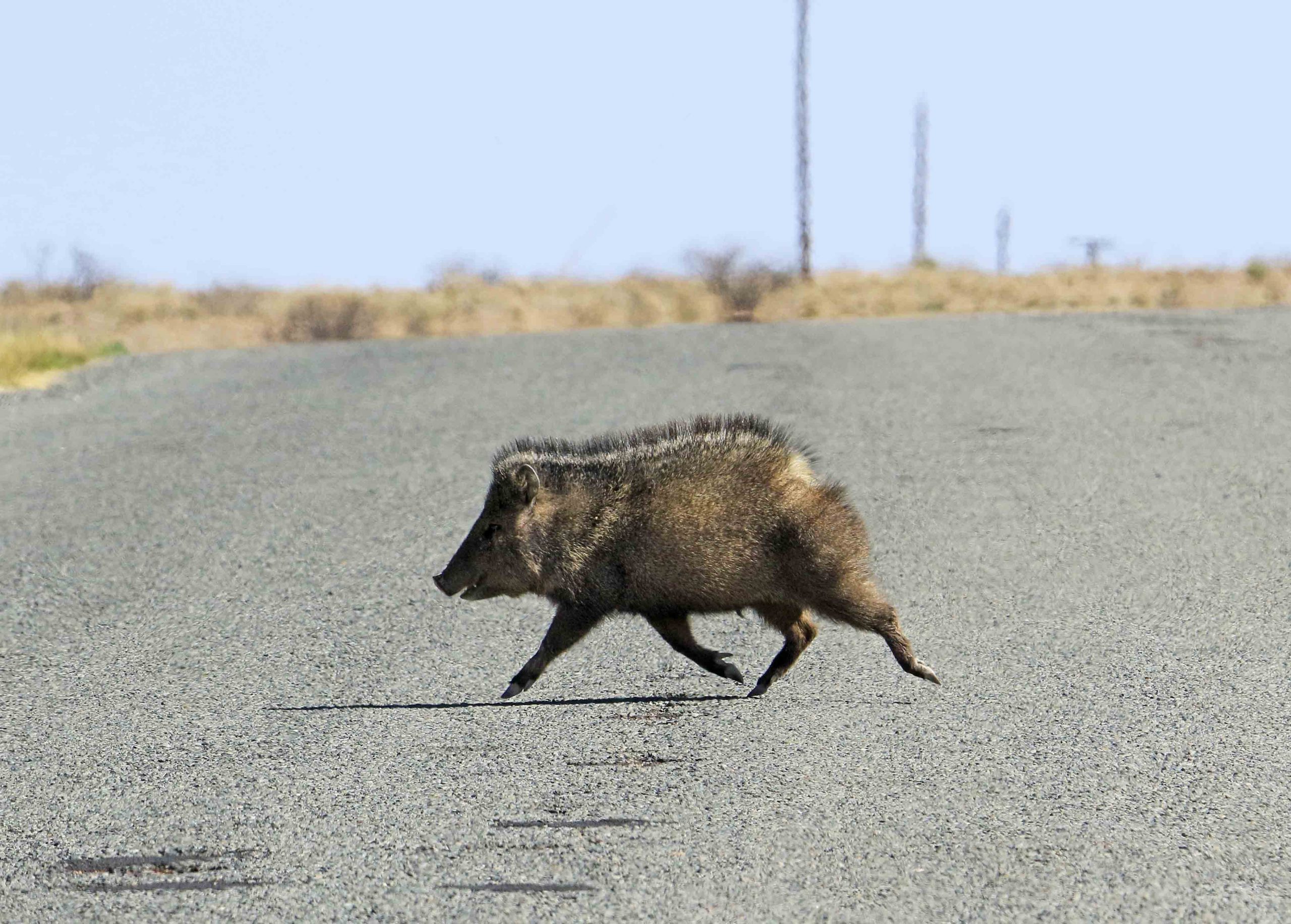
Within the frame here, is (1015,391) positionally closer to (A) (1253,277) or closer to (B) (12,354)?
(B) (12,354)

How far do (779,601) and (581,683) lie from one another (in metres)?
0.89

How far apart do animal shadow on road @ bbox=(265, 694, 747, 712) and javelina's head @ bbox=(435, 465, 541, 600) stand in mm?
403

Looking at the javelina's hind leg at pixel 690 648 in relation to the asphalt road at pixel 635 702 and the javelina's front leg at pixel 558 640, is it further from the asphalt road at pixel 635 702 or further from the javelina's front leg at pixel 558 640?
the javelina's front leg at pixel 558 640

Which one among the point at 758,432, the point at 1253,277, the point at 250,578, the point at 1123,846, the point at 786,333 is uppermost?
the point at 758,432

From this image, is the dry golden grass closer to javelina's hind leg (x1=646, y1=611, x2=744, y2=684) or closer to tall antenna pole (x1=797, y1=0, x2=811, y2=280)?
tall antenna pole (x1=797, y1=0, x2=811, y2=280)

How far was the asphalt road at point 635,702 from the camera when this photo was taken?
4223 mm

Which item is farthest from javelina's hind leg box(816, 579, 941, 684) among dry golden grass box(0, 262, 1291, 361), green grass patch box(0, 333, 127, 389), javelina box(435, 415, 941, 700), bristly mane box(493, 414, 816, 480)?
dry golden grass box(0, 262, 1291, 361)

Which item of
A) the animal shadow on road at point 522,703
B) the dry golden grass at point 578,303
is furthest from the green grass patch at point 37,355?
the animal shadow on road at point 522,703

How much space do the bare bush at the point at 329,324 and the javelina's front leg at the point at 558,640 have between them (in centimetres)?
2281

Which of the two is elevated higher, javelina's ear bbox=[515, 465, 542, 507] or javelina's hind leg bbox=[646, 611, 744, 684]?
javelina's ear bbox=[515, 465, 542, 507]

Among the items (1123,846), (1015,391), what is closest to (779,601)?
(1123,846)

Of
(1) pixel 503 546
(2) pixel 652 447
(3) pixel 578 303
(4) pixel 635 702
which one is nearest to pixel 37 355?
(1) pixel 503 546

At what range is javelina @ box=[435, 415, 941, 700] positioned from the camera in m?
6.09

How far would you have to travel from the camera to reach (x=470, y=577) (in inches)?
251
